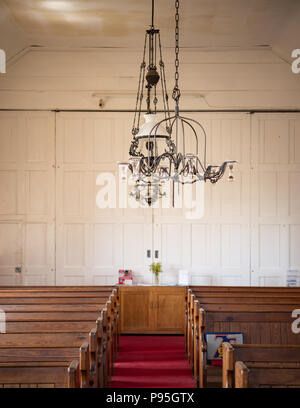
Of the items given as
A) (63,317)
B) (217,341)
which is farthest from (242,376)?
(63,317)

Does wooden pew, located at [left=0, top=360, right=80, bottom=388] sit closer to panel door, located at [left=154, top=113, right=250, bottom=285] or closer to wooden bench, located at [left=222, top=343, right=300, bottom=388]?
wooden bench, located at [left=222, top=343, right=300, bottom=388]

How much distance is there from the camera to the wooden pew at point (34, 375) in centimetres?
244

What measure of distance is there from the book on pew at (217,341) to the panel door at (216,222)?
3.74m

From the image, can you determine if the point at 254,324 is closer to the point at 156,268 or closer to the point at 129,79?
the point at 156,268

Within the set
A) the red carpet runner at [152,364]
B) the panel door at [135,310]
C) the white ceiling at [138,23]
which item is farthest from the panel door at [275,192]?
the red carpet runner at [152,364]

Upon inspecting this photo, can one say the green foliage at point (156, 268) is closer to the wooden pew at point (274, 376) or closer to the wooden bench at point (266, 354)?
the wooden bench at point (266, 354)

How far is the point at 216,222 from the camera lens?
8188 millimetres

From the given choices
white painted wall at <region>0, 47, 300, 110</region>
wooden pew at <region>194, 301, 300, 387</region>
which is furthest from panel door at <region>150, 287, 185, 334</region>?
white painted wall at <region>0, 47, 300, 110</region>

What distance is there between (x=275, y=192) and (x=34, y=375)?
666 centimetres

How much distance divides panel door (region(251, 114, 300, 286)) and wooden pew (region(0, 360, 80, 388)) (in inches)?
244

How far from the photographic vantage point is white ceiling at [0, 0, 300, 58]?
6641mm
